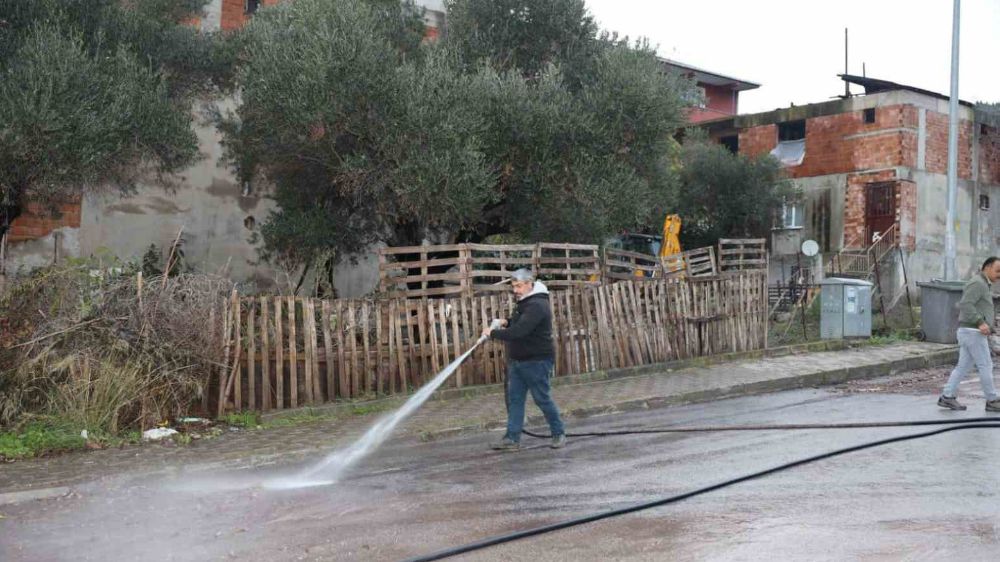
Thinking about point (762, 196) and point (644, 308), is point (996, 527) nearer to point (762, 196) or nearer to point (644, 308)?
point (644, 308)

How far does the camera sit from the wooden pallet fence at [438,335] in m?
10.2

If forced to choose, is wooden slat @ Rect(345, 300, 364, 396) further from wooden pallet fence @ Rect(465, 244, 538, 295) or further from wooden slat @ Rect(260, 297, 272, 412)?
wooden pallet fence @ Rect(465, 244, 538, 295)

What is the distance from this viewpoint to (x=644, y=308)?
1401 cm

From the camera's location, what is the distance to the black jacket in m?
8.23

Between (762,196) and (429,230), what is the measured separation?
1661 centimetres

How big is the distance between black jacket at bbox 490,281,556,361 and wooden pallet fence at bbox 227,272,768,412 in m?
3.02

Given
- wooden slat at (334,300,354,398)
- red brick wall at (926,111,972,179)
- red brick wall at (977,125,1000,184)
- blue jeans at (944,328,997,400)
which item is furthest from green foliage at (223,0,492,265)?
red brick wall at (977,125,1000,184)

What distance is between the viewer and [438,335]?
11727 mm

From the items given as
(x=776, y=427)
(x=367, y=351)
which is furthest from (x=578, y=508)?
(x=367, y=351)

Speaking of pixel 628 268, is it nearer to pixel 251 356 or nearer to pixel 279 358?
pixel 279 358

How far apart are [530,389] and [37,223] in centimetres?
1363

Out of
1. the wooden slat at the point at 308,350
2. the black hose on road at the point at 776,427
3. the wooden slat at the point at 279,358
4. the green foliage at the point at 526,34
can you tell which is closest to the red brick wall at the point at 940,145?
the green foliage at the point at 526,34

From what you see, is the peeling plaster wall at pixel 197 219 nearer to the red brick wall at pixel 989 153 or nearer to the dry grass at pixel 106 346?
the dry grass at pixel 106 346

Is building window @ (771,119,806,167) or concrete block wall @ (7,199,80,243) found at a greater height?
building window @ (771,119,806,167)
